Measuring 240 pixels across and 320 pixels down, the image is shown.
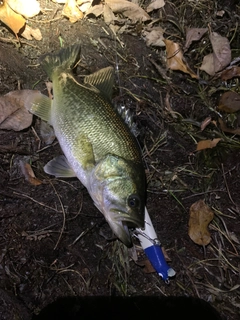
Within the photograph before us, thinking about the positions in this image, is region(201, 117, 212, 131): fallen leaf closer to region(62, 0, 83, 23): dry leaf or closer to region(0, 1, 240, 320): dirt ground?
region(0, 1, 240, 320): dirt ground

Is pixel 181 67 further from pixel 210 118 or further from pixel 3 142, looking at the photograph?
pixel 3 142

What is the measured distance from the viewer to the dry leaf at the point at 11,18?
323 centimetres

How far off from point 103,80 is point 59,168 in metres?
0.81

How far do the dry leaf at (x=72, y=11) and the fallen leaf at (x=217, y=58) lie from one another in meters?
1.24

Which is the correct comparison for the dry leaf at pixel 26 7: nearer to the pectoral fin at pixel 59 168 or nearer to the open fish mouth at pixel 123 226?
the pectoral fin at pixel 59 168

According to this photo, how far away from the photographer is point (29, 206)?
10.4 ft

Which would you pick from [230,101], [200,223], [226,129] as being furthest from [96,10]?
[200,223]

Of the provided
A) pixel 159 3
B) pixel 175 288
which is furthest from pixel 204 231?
pixel 159 3

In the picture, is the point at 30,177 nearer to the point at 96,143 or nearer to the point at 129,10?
the point at 96,143

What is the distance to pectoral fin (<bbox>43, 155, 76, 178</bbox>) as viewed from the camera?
3113 millimetres

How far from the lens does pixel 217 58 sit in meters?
3.62

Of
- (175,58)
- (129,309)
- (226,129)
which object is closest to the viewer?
(129,309)

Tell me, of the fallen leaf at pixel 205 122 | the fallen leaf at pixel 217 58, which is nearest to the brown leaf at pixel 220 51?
the fallen leaf at pixel 217 58

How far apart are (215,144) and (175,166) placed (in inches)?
15.9
